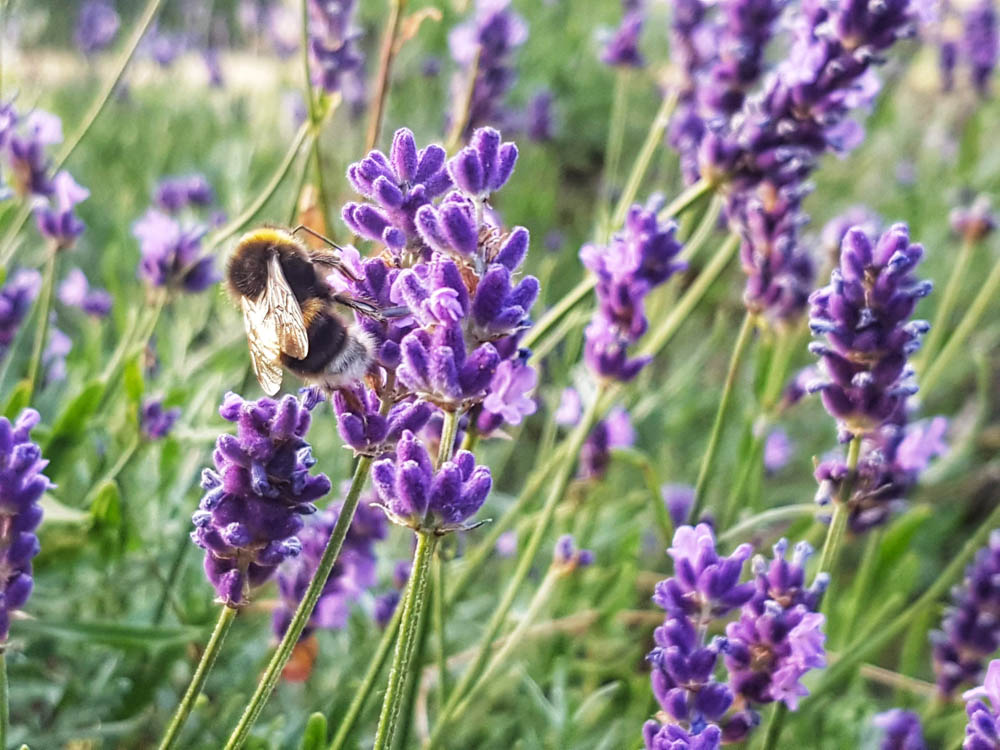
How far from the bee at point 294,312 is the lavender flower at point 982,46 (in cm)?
295

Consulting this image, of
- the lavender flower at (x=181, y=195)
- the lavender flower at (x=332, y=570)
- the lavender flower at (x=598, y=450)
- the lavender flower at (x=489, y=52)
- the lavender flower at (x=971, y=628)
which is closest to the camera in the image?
the lavender flower at (x=332, y=570)

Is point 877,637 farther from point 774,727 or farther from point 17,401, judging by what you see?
point 17,401

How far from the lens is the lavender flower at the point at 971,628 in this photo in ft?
5.38

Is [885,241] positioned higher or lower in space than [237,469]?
higher

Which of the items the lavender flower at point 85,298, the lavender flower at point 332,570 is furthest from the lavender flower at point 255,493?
the lavender flower at point 85,298

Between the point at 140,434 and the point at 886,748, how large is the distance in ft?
4.18

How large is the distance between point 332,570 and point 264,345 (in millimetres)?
457

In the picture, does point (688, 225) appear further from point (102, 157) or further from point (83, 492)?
point (102, 157)

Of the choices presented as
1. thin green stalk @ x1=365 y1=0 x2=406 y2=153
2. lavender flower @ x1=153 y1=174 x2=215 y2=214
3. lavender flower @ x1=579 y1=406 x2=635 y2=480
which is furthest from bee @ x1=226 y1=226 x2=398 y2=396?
lavender flower @ x1=153 y1=174 x2=215 y2=214

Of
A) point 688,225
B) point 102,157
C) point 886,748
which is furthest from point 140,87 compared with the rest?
point 886,748

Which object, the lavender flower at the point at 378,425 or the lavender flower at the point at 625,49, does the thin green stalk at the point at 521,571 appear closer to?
the lavender flower at the point at 378,425

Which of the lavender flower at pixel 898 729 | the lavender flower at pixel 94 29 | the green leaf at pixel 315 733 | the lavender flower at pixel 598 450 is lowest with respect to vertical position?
the green leaf at pixel 315 733

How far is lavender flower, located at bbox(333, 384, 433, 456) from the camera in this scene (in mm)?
1005

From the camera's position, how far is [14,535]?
1045mm
